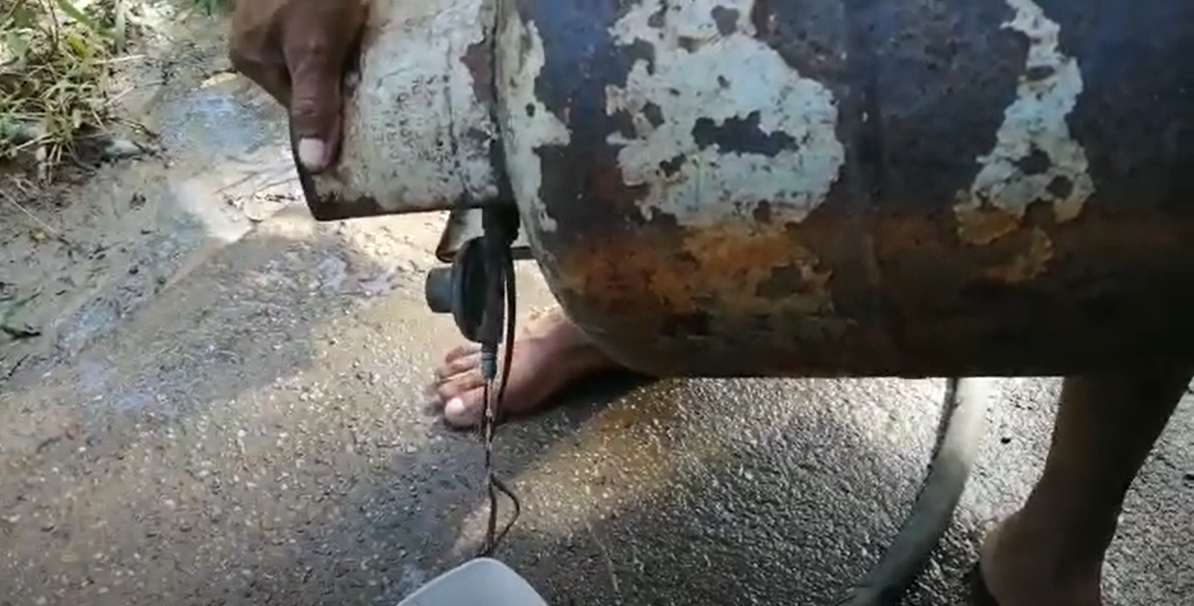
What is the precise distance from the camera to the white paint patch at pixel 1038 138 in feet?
2.15

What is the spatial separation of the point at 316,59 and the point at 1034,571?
2.59 ft

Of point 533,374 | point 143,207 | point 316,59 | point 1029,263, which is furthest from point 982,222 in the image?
point 143,207

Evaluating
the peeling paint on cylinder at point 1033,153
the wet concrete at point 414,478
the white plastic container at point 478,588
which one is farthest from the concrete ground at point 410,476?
the peeling paint on cylinder at point 1033,153

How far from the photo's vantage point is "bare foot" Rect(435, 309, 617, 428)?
1.54 metres

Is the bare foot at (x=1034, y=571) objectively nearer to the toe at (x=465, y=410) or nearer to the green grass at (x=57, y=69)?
the toe at (x=465, y=410)

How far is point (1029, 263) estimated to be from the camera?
0.69 m

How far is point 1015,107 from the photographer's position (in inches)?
26.1

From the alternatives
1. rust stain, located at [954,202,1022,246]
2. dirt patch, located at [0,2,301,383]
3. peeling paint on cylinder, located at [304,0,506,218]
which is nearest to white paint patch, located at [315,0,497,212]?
peeling paint on cylinder, located at [304,0,506,218]

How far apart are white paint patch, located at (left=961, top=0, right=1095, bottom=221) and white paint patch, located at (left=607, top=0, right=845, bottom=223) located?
73 millimetres

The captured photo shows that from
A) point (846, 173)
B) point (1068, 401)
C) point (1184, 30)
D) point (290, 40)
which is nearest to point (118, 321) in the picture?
point (290, 40)

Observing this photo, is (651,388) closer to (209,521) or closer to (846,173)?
(209,521)

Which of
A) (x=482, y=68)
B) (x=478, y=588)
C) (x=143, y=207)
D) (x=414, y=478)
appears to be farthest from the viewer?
(x=143, y=207)

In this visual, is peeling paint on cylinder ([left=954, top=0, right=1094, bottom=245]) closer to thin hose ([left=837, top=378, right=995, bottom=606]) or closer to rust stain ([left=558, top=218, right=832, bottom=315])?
rust stain ([left=558, top=218, right=832, bottom=315])

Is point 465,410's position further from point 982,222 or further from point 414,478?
point 982,222
